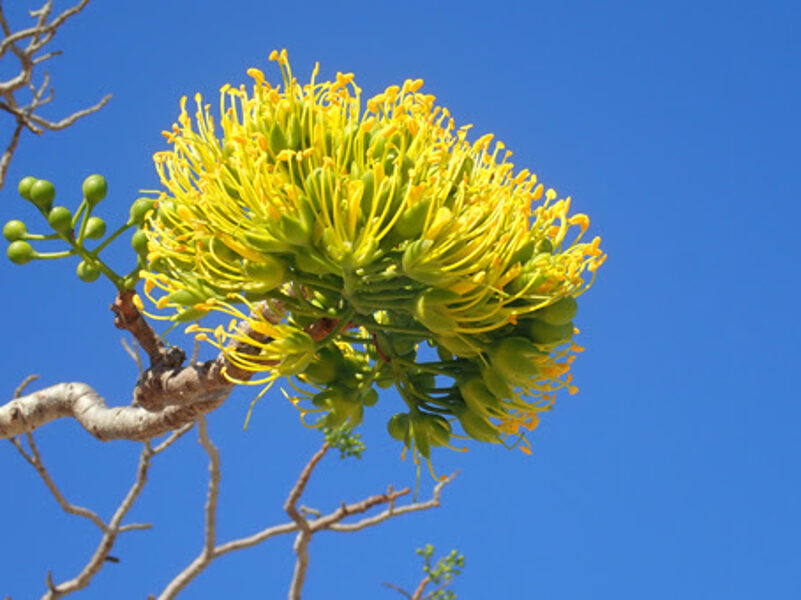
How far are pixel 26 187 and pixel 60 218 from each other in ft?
0.86

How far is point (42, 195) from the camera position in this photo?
306cm

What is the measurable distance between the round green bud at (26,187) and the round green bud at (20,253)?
0.53 ft

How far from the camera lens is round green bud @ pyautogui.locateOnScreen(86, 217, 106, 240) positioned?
298cm

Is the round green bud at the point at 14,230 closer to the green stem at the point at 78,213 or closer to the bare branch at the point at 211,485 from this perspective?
the green stem at the point at 78,213

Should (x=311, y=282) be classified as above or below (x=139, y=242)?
below

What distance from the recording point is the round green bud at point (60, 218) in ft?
9.64

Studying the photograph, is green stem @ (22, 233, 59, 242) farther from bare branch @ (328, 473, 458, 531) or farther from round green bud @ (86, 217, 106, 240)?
bare branch @ (328, 473, 458, 531)

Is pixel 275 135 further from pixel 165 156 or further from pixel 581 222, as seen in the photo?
pixel 581 222

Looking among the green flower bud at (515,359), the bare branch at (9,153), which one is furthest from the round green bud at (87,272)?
the bare branch at (9,153)

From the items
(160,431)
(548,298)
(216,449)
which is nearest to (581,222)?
(548,298)

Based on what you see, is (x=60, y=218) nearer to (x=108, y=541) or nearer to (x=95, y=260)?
(x=95, y=260)

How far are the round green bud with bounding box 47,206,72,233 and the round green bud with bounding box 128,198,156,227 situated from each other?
7.8 inches

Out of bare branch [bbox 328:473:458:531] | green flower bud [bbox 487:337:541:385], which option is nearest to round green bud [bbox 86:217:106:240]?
green flower bud [bbox 487:337:541:385]

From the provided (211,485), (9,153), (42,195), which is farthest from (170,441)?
(42,195)
